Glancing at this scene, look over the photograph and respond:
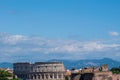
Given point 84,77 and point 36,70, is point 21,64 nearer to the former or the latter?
point 36,70

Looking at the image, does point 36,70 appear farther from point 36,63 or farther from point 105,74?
point 105,74

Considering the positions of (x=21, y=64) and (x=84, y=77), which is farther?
(x=21, y=64)

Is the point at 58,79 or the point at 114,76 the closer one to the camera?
the point at 114,76

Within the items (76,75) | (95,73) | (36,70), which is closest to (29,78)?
(36,70)

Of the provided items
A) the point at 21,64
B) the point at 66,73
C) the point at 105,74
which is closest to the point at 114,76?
the point at 105,74

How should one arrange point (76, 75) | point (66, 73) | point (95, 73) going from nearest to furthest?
point (95, 73) → point (76, 75) → point (66, 73)

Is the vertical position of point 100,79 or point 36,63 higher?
point 36,63

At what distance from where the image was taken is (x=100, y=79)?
12244 centimetres

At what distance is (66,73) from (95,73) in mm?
43579

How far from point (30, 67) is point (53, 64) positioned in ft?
26.7

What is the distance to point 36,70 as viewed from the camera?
16725 cm

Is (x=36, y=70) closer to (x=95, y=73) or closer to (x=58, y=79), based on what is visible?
(x=58, y=79)

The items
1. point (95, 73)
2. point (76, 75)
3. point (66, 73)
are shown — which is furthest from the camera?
point (66, 73)

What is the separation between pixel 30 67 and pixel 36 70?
3.13 m
